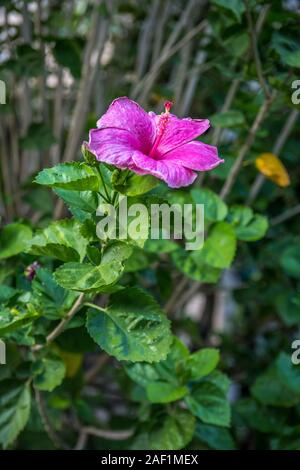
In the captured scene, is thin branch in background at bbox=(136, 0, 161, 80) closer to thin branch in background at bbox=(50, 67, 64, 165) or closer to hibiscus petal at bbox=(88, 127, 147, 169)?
thin branch in background at bbox=(50, 67, 64, 165)

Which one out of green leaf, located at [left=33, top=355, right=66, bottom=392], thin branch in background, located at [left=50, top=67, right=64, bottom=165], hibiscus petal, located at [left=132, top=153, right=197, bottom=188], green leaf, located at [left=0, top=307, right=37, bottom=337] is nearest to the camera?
hibiscus petal, located at [left=132, top=153, right=197, bottom=188]

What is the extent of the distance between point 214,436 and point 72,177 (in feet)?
1.75

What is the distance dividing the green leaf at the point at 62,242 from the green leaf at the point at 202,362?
282 millimetres

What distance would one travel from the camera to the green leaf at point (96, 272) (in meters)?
0.62

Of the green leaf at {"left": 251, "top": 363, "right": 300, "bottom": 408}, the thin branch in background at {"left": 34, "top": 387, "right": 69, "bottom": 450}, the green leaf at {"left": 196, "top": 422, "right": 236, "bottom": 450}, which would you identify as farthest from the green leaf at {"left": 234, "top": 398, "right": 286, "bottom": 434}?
the thin branch in background at {"left": 34, "top": 387, "right": 69, "bottom": 450}

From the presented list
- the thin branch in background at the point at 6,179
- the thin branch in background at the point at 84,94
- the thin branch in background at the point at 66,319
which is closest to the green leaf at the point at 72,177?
the thin branch in background at the point at 66,319

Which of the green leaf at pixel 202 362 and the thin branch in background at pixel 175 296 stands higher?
the green leaf at pixel 202 362

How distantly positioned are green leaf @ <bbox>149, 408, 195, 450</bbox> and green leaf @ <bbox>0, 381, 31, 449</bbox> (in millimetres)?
194

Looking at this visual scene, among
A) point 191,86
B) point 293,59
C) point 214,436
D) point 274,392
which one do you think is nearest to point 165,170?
point 293,59

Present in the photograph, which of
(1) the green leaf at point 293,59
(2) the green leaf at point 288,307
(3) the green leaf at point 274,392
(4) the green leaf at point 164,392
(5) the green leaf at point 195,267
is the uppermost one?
(1) the green leaf at point 293,59

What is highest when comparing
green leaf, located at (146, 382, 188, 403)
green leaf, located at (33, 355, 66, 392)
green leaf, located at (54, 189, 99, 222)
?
green leaf, located at (54, 189, 99, 222)

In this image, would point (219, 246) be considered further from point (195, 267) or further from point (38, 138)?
point (38, 138)

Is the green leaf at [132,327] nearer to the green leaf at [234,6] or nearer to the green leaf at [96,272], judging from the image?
the green leaf at [96,272]

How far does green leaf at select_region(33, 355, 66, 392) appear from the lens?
79 cm
